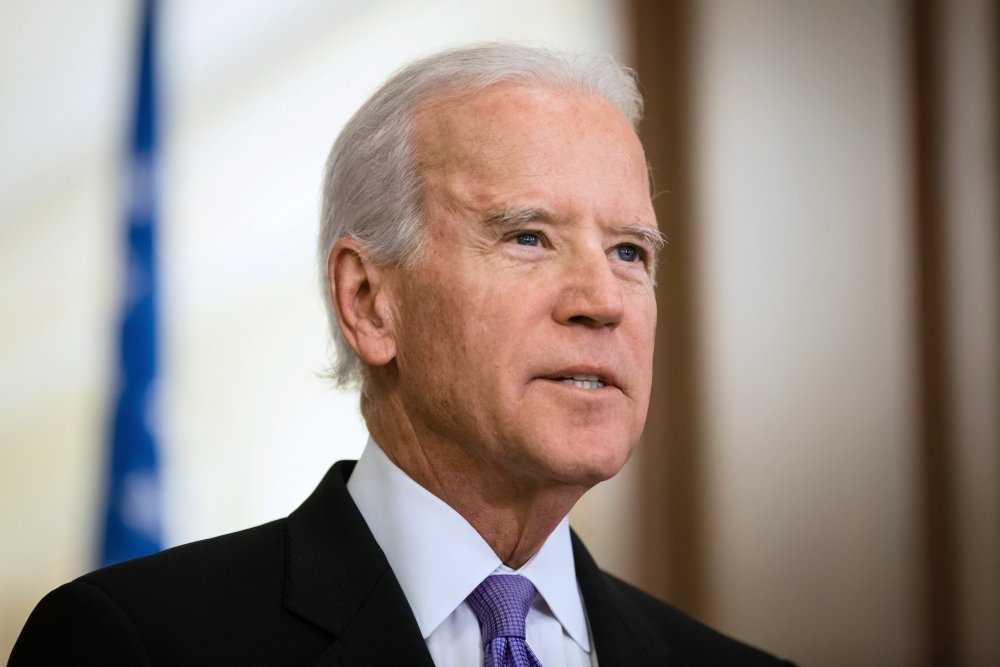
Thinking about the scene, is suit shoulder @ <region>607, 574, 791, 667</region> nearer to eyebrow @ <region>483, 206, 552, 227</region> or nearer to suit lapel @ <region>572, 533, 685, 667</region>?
suit lapel @ <region>572, 533, 685, 667</region>

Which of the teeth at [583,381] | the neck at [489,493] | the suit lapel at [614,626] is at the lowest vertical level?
A: the suit lapel at [614,626]

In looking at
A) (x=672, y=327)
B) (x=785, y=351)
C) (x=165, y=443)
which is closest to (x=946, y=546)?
(x=785, y=351)

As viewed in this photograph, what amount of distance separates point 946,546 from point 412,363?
5.63ft

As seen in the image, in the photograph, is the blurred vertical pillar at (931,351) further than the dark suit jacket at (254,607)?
Yes

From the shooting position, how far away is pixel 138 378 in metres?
2.35

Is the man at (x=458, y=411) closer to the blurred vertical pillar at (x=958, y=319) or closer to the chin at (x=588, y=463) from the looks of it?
the chin at (x=588, y=463)

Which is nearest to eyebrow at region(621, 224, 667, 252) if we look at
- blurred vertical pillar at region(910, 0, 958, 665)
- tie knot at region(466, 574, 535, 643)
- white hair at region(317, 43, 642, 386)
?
white hair at region(317, 43, 642, 386)

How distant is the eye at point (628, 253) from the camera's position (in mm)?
1712

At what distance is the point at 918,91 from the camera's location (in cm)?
284

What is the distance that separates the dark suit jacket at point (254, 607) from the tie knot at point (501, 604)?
119 mm

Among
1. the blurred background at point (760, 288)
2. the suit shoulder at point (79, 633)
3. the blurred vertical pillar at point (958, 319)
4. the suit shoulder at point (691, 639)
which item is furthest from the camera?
the blurred vertical pillar at point (958, 319)

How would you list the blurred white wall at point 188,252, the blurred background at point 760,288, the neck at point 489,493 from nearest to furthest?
the neck at point 489,493 < the blurred white wall at point 188,252 < the blurred background at point 760,288

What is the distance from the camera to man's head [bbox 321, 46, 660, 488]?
156 centimetres

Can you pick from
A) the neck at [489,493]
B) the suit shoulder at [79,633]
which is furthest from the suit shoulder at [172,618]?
the neck at [489,493]
